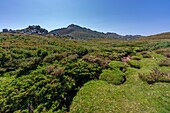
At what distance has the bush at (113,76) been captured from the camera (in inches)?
961

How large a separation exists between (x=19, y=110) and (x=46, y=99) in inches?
124

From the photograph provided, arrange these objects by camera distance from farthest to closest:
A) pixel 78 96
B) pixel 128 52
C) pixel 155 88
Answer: pixel 128 52
pixel 155 88
pixel 78 96

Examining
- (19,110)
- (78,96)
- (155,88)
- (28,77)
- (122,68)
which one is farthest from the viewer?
(122,68)

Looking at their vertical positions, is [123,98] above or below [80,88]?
below

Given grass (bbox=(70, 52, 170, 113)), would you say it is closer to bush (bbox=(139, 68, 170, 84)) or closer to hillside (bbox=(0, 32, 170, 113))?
hillside (bbox=(0, 32, 170, 113))

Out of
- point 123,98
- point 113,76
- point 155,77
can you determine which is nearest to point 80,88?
point 123,98

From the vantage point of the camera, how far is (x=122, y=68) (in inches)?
1189

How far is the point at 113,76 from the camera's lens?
84.7 feet

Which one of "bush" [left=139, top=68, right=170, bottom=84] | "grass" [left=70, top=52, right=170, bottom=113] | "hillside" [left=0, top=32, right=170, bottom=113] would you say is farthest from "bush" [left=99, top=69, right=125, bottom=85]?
"bush" [left=139, top=68, right=170, bottom=84]

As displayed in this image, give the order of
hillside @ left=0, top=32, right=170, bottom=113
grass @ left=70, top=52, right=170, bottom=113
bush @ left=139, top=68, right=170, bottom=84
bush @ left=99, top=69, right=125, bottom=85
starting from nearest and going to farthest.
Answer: grass @ left=70, top=52, right=170, bottom=113 → hillside @ left=0, top=32, right=170, bottom=113 → bush @ left=139, top=68, right=170, bottom=84 → bush @ left=99, top=69, right=125, bottom=85

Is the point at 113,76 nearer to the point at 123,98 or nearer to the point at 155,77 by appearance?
the point at 155,77

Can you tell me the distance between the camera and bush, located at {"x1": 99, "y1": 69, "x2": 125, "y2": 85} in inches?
961

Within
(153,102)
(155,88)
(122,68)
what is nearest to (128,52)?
(122,68)

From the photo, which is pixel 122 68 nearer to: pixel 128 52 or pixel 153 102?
pixel 153 102
